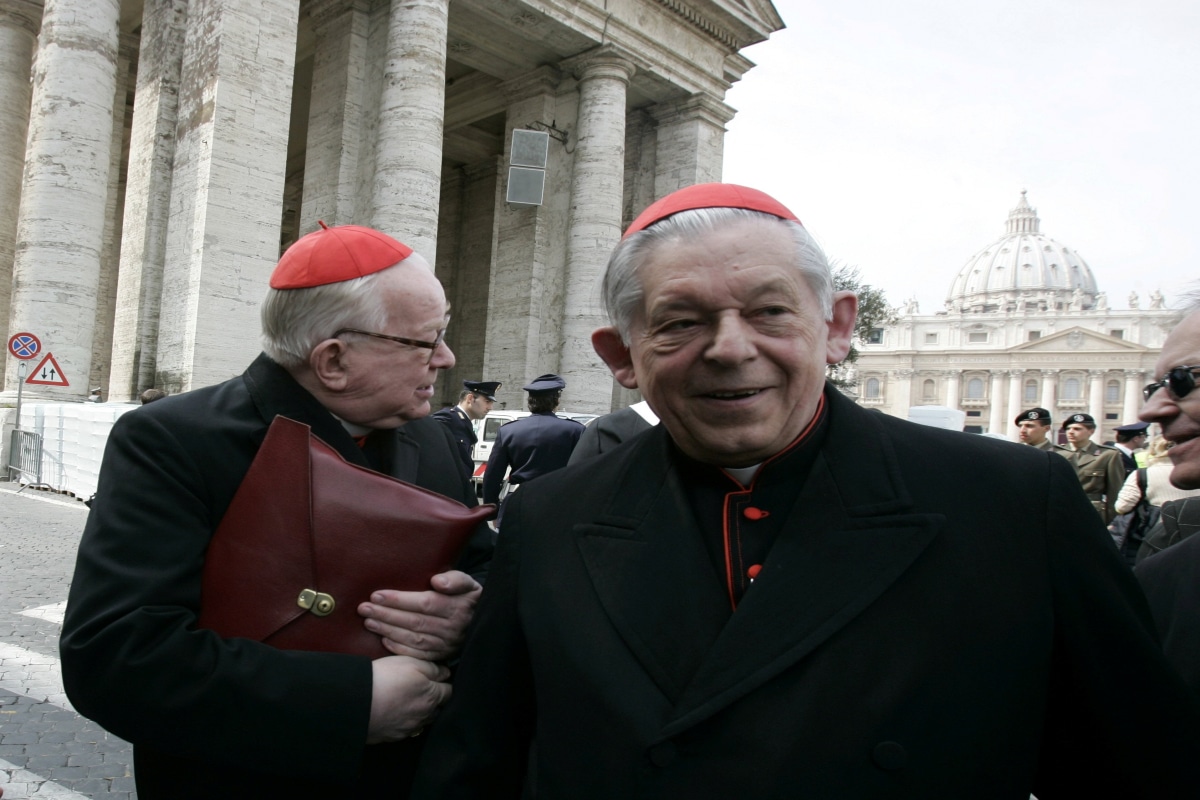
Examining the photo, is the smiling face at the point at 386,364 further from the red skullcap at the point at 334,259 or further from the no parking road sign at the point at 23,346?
the no parking road sign at the point at 23,346

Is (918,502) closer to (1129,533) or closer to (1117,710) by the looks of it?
(1117,710)

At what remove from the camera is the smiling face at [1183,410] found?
5.35 ft

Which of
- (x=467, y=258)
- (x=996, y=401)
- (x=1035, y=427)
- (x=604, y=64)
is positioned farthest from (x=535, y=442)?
(x=996, y=401)

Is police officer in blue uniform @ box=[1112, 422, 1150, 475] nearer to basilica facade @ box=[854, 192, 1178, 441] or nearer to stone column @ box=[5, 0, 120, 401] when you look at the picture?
stone column @ box=[5, 0, 120, 401]

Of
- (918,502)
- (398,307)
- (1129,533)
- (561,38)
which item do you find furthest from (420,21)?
(918,502)

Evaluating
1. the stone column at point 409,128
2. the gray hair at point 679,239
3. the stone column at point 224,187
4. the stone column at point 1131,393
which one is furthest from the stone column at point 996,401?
the gray hair at point 679,239

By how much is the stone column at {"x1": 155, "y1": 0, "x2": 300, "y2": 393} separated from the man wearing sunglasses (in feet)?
40.0

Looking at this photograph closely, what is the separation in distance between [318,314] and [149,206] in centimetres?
1371

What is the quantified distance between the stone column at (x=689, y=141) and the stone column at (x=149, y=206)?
10.6 meters

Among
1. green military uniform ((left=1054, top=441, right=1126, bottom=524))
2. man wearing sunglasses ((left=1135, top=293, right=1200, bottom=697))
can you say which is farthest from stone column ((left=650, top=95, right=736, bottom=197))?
man wearing sunglasses ((left=1135, top=293, right=1200, bottom=697))

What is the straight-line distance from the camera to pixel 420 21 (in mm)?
14312

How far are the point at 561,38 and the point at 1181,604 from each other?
58.9 ft

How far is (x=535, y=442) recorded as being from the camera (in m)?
7.04

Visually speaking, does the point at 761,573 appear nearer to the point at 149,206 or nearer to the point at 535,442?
the point at 535,442
